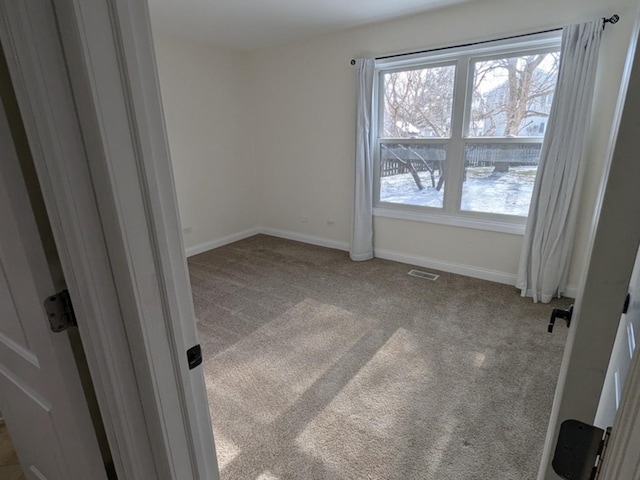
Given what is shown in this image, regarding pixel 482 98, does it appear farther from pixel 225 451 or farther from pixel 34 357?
pixel 34 357

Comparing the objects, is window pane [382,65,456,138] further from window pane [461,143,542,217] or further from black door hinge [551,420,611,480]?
black door hinge [551,420,611,480]

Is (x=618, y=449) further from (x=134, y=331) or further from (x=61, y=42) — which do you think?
(x=61, y=42)

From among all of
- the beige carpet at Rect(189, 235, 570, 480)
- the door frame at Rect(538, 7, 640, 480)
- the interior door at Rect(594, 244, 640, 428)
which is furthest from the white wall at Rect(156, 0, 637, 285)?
the door frame at Rect(538, 7, 640, 480)

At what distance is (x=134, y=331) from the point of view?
0.71 meters

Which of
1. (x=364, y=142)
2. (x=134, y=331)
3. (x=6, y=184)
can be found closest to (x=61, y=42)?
(x=6, y=184)

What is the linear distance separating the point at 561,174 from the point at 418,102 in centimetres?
149

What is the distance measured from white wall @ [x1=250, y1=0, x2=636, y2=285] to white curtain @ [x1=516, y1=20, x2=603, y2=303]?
110 millimetres

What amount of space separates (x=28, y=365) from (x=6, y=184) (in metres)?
0.54

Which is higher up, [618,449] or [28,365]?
[618,449]

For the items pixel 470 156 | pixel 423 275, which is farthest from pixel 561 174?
pixel 423 275

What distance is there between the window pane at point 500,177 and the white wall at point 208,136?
2.90m

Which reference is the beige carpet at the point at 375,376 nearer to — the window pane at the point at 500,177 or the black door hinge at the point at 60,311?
the window pane at the point at 500,177

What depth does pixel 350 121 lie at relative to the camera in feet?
12.7

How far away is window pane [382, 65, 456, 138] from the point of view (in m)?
3.31
